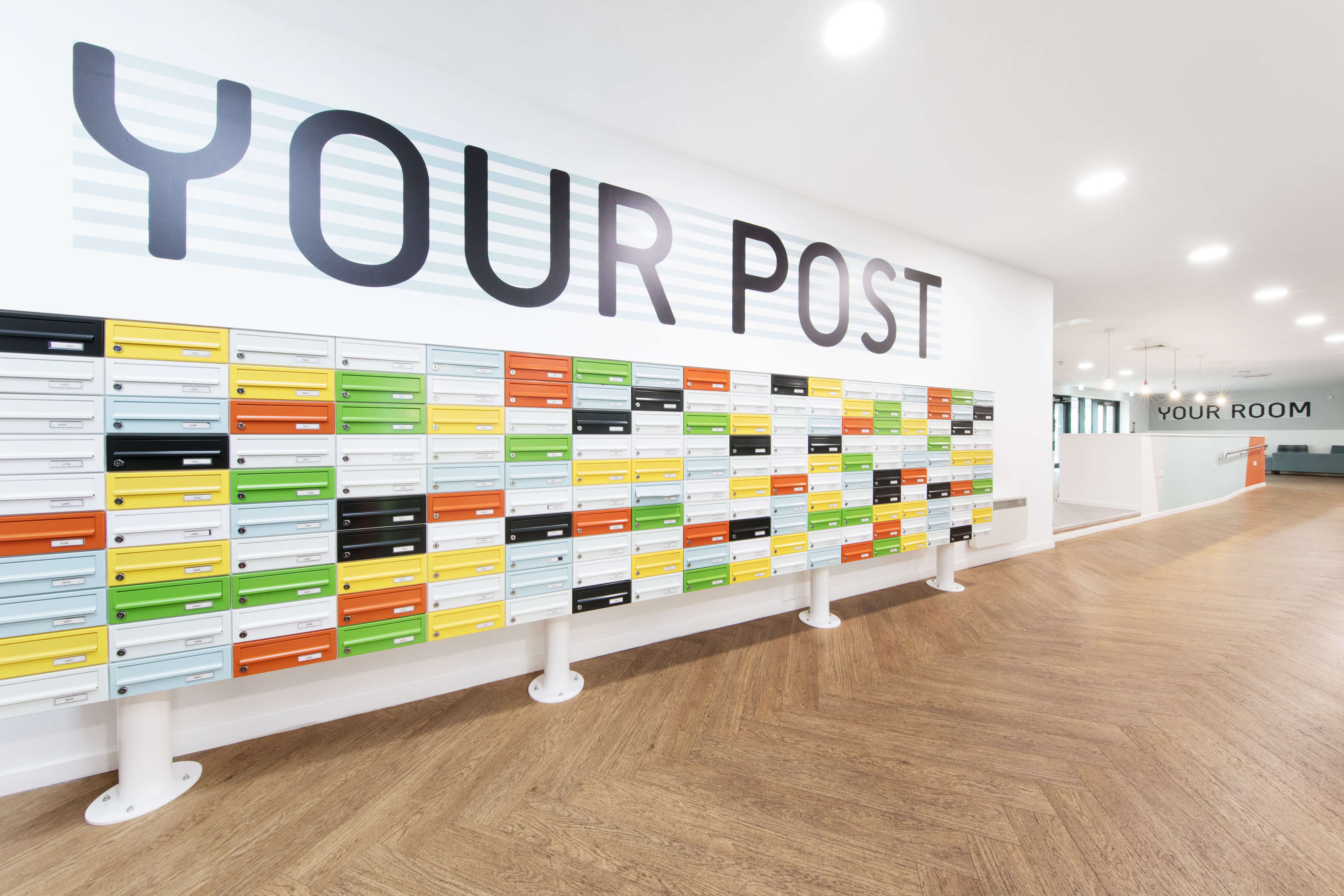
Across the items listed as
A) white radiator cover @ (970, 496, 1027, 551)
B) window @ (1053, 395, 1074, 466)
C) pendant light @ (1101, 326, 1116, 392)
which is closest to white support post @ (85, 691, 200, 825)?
white radiator cover @ (970, 496, 1027, 551)

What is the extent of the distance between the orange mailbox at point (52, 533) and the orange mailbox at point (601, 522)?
1425 mm

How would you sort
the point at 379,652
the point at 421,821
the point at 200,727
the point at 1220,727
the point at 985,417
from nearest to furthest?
1. the point at 421,821
2. the point at 200,727
3. the point at 1220,727
4. the point at 379,652
5. the point at 985,417

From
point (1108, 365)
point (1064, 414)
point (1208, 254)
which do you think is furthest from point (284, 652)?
point (1064, 414)

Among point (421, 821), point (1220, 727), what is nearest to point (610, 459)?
point (421, 821)

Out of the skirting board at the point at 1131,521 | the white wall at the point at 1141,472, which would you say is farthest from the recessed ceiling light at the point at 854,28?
the white wall at the point at 1141,472

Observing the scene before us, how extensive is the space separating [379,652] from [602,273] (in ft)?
6.19

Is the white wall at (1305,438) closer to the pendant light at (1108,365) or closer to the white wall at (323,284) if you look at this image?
the pendant light at (1108,365)

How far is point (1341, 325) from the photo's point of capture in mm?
5965

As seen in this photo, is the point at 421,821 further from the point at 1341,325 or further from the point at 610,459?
the point at 1341,325

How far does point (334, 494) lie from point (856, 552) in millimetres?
2627

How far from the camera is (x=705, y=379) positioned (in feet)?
7.95

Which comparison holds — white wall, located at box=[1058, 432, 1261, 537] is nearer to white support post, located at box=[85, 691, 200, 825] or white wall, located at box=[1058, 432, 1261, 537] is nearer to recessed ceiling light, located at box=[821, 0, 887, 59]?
recessed ceiling light, located at box=[821, 0, 887, 59]

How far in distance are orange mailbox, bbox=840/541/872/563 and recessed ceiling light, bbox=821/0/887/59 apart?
2.34 meters

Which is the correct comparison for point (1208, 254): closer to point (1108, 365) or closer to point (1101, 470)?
point (1101, 470)
